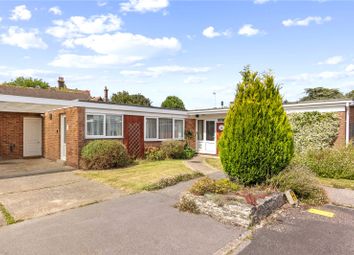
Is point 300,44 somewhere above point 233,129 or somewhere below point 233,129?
Result: above

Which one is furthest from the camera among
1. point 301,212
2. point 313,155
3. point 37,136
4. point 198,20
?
point 37,136

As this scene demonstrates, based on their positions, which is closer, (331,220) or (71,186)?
(331,220)

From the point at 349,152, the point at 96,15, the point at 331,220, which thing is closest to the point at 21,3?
the point at 96,15

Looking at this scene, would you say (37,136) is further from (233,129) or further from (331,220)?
(331,220)

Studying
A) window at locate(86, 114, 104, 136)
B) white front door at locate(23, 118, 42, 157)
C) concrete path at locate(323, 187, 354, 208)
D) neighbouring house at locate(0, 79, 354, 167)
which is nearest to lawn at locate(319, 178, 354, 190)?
concrete path at locate(323, 187, 354, 208)

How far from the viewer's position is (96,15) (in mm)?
9414

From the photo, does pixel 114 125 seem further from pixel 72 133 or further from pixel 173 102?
pixel 173 102

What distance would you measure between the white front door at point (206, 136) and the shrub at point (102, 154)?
684cm

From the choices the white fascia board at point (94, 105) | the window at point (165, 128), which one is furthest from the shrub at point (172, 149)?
the white fascia board at point (94, 105)

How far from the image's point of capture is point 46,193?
6797mm

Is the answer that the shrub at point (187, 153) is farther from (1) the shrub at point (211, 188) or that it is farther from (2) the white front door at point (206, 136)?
(1) the shrub at point (211, 188)

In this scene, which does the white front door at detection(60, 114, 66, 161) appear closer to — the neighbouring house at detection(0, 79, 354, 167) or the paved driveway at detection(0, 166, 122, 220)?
the neighbouring house at detection(0, 79, 354, 167)

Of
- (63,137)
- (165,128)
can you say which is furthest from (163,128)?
(63,137)

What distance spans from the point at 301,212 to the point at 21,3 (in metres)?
10.1
